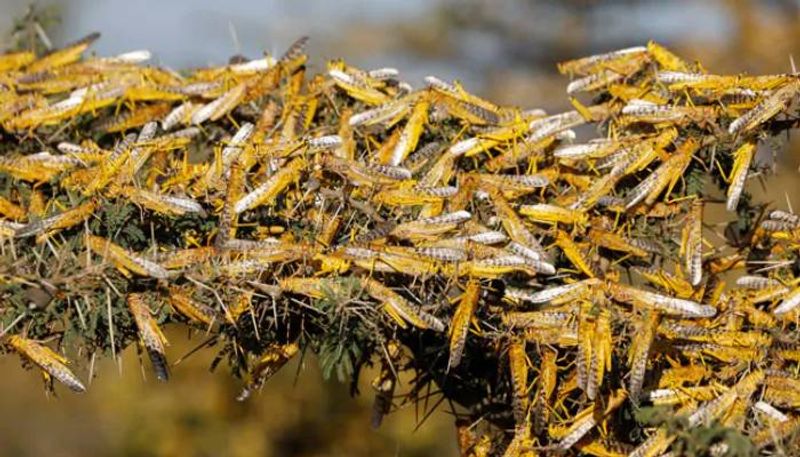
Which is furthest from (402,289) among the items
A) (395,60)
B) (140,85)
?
(395,60)

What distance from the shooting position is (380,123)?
181 cm

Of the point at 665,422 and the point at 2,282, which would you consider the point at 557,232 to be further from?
the point at 2,282

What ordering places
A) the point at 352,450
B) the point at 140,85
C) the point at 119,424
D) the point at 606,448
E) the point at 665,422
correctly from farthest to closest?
the point at 119,424 → the point at 352,450 → the point at 140,85 → the point at 606,448 → the point at 665,422

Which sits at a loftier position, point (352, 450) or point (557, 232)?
point (557, 232)

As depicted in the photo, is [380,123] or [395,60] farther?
[395,60]

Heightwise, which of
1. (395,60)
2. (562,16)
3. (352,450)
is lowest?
(352,450)

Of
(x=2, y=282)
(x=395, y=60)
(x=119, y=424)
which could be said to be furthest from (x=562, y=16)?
(x=2, y=282)

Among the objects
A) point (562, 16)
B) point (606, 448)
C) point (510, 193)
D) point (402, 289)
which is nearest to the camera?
point (402, 289)

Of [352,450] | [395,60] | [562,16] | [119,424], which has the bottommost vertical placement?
[119,424]

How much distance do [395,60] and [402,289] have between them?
990cm

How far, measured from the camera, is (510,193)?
1645 mm

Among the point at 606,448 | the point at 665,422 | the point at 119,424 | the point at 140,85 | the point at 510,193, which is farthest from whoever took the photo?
the point at 119,424

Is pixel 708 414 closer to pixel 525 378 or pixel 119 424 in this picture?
pixel 525 378

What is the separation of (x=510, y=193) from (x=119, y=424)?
3.61 m
